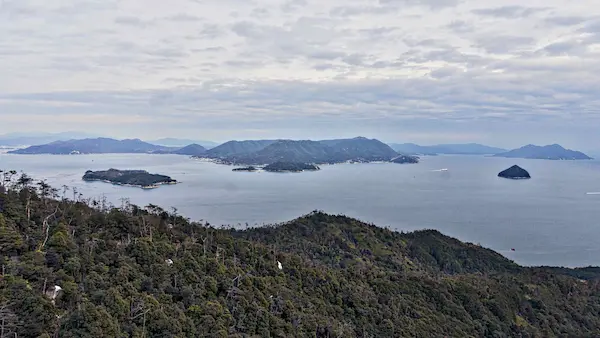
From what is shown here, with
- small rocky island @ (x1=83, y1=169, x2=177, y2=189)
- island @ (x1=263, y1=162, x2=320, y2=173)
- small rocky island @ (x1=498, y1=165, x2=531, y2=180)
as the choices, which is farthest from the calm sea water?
island @ (x1=263, y1=162, x2=320, y2=173)

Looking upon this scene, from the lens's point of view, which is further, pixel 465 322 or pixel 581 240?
pixel 581 240

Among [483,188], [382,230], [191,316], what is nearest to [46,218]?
[191,316]

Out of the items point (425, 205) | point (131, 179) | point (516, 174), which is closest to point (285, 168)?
point (131, 179)

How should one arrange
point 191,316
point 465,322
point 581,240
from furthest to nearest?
point 581,240, point 465,322, point 191,316

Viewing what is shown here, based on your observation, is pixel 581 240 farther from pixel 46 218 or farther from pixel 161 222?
pixel 46 218

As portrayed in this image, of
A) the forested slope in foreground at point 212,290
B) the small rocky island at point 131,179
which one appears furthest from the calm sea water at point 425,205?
the forested slope in foreground at point 212,290

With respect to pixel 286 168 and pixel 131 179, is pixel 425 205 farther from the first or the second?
pixel 286 168

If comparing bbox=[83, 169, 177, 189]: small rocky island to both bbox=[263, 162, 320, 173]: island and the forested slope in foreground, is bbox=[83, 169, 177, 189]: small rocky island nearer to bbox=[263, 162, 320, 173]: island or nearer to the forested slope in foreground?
bbox=[263, 162, 320, 173]: island

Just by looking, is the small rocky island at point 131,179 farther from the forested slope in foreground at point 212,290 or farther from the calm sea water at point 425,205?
the forested slope in foreground at point 212,290
